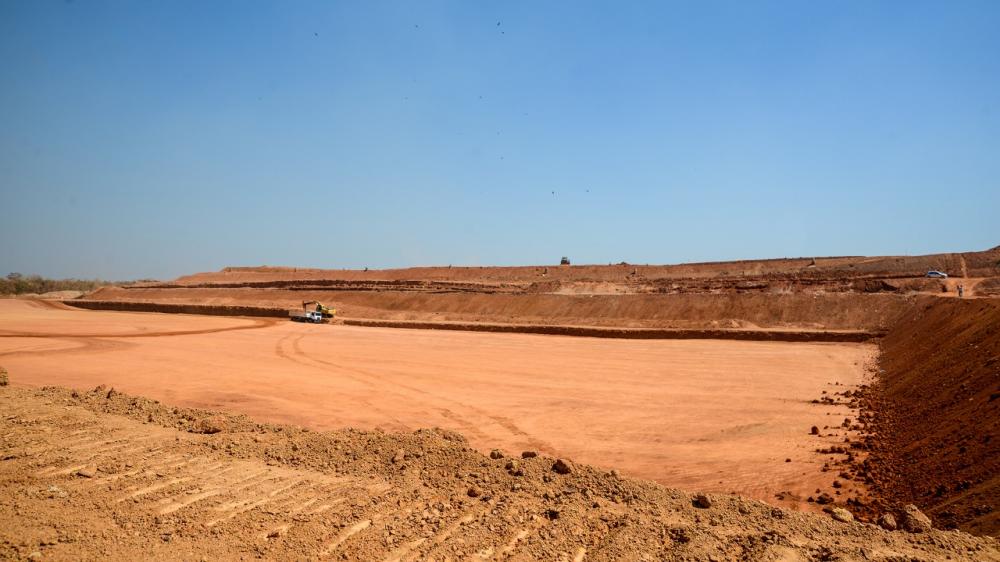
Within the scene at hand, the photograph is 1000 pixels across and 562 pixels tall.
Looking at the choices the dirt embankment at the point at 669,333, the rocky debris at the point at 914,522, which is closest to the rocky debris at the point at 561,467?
the rocky debris at the point at 914,522

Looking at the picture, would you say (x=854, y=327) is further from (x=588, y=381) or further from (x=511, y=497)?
(x=511, y=497)

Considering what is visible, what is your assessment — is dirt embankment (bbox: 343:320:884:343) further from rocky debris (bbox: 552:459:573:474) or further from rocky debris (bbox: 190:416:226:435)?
rocky debris (bbox: 552:459:573:474)

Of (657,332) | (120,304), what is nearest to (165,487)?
(657,332)

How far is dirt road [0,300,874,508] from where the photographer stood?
36.1 ft

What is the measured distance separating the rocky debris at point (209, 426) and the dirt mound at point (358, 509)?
1.75ft

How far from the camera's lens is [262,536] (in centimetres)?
576

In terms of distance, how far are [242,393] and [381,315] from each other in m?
31.9

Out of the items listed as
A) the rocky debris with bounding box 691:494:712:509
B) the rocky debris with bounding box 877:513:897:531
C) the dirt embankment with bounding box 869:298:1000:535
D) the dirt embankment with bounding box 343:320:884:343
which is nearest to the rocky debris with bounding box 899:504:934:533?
the rocky debris with bounding box 877:513:897:531

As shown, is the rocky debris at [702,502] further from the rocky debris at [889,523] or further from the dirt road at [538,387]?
the dirt road at [538,387]

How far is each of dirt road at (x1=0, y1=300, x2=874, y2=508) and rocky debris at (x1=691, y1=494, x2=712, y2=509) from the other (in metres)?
2.35

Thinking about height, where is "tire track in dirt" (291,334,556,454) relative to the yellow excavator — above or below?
below

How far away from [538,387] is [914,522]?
483 inches

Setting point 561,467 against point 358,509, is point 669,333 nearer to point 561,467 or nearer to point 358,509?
point 561,467

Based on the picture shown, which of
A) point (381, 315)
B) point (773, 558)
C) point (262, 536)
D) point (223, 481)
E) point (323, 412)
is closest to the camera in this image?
point (773, 558)
